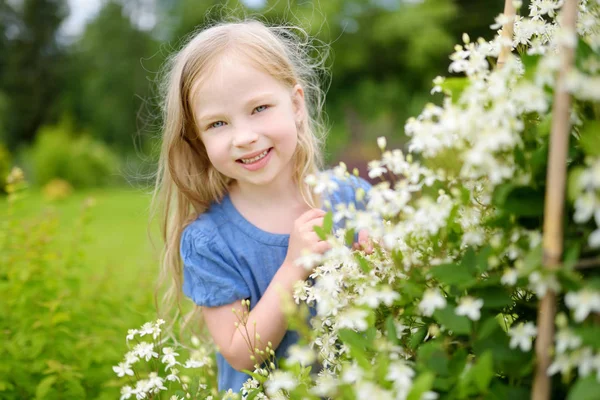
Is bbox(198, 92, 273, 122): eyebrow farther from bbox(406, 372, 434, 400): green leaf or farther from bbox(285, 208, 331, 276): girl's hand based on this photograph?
bbox(406, 372, 434, 400): green leaf

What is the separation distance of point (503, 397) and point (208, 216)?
1545 millimetres

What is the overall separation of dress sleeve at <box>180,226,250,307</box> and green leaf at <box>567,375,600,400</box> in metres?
1.43

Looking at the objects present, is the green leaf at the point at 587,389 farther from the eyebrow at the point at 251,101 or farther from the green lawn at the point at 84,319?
the eyebrow at the point at 251,101

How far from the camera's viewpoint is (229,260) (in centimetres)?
238

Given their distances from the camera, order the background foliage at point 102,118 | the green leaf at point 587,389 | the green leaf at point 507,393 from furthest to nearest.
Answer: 1. the background foliage at point 102,118
2. the green leaf at point 507,393
3. the green leaf at point 587,389

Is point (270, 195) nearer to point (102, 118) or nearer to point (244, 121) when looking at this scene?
point (244, 121)

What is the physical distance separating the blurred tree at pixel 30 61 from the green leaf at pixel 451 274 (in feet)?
82.3

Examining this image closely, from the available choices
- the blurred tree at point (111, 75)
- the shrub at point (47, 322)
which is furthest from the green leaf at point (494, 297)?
the blurred tree at point (111, 75)

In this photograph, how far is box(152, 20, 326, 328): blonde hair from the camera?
2.35m

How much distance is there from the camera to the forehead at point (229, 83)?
2.19m

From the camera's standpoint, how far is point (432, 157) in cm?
133

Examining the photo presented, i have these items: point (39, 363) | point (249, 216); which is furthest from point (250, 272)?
point (39, 363)

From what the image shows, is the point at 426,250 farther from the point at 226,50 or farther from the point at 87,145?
the point at 87,145

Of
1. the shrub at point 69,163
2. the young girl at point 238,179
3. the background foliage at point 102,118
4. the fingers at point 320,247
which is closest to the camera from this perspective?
the fingers at point 320,247
